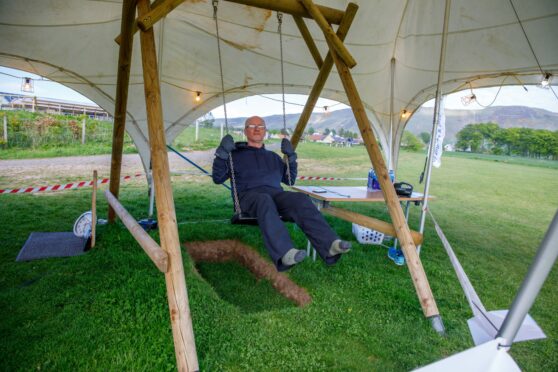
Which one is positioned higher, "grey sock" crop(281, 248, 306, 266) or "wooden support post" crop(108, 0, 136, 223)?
"wooden support post" crop(108, 0, 136, 223)

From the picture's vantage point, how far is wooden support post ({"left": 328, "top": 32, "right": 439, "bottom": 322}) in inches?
98.9

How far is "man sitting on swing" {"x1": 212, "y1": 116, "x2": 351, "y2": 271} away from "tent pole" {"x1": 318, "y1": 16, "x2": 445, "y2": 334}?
45 cm


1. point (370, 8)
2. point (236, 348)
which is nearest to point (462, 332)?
point (236, 348)

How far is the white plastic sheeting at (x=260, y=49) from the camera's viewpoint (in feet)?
12.8

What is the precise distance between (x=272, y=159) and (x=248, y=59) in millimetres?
2470

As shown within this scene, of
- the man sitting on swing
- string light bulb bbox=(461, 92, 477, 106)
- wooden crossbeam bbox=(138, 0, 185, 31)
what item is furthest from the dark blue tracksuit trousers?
string light bulb bbox=(461, 92, 477, 106)

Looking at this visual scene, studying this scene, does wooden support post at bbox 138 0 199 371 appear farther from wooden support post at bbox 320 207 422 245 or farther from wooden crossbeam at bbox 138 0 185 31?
wooden support post at bbox 320 207 422 245

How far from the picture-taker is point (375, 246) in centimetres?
457

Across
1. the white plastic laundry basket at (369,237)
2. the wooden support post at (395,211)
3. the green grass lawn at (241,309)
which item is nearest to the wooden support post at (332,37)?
the wooden support post at (395,211)

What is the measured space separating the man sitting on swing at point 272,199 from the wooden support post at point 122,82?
1207 millimetres

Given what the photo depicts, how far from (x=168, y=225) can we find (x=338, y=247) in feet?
4.19

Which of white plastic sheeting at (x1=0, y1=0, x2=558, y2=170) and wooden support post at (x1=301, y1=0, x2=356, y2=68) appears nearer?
wooden support post at (x1=301, y1=0, x2=356, y2=68)

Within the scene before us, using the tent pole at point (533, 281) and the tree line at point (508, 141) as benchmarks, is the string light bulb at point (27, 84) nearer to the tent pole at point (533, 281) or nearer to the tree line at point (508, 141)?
the tent pole at point (533, 281)

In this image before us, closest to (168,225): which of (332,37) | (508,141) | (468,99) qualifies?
(332,37)
